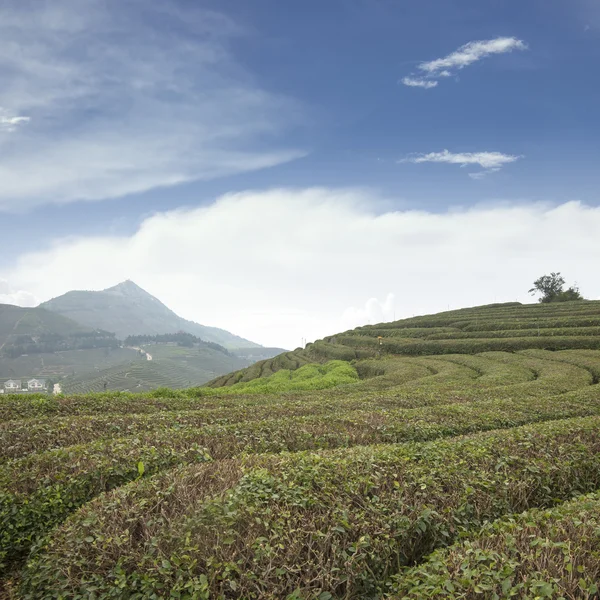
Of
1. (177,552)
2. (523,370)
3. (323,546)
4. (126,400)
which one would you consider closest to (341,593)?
(323,546)

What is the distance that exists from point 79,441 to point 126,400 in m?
7.69

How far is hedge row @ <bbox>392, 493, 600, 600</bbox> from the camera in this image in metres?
4.48

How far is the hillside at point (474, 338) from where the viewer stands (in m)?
47.0

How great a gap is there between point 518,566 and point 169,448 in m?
6.72

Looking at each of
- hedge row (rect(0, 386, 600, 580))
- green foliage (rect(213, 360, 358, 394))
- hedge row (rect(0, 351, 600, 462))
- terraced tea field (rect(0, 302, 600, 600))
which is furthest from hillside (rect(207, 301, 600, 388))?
terraced tea field (rect(0, 302, 600, 600))

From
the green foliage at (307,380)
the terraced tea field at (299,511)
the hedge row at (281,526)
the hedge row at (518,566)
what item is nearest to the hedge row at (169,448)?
the terraced tea field at (299,511)

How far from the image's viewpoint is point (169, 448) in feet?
30.0

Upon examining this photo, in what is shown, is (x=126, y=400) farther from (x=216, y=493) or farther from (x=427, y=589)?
(x=427, y=589)

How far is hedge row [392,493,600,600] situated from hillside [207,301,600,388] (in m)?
45.6

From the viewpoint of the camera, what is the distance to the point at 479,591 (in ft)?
14.4

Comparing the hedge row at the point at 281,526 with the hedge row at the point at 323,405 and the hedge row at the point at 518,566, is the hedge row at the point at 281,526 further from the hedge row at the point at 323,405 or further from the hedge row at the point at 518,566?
the hedge row at the point at 323,405

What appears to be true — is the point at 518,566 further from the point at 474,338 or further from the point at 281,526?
the point at 474,338

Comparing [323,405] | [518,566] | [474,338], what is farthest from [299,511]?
[474,338]

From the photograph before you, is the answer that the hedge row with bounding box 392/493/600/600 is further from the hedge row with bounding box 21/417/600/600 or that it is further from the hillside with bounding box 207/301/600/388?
the hillside with bounding box 207/301/600/388
